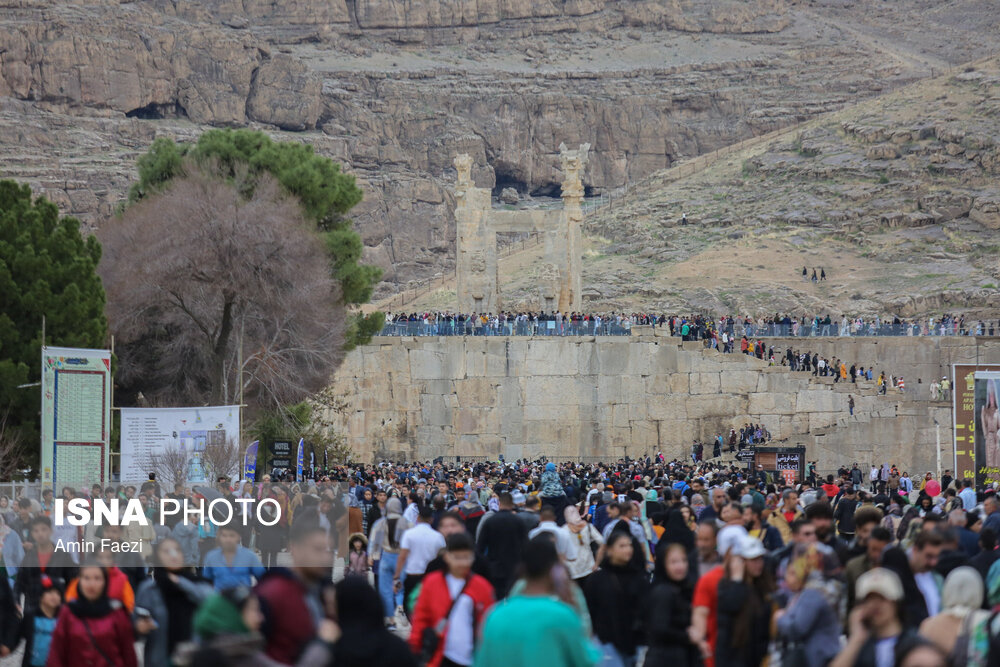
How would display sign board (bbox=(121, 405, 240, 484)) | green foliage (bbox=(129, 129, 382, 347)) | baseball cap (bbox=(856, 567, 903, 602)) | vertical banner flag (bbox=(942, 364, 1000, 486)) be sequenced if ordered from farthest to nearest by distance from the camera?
1. green foliage (bbox=(129, 129, 382, 347))
2. vertical banner flag (bbox=(942, 364, 1000, 486))
3. display sign board (bbox=(121, 405, 240, 484))
4. baseball cap (bbox=(856, 567, 903, 602))

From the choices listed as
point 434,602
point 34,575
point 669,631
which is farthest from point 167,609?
point 669,631

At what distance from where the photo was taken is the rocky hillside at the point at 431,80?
105875 millimetres

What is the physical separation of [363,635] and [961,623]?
3451 mm

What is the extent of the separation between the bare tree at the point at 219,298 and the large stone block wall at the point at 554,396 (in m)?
5.45

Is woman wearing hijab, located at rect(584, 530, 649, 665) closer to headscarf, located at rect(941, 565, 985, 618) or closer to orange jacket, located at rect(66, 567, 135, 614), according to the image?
headscarf, located at rect(941, 565, 985, 618)

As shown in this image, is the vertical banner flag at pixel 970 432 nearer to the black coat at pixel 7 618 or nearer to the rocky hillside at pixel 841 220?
the black coat at pixel 7 618

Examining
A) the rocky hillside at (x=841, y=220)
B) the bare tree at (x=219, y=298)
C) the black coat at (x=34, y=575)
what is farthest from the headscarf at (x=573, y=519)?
the rocky hillside at (x=841, y=220)

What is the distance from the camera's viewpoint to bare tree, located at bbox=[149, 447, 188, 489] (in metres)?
→ 26.2

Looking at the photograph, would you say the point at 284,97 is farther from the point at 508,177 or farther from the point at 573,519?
the point at 573,519

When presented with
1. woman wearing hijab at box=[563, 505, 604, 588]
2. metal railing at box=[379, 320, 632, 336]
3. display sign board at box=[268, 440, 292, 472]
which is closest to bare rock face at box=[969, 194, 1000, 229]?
metal railing at box=[379, 320, 632, 336]

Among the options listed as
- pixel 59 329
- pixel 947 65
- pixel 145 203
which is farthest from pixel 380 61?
pixel 59 329

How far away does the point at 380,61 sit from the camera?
127 meters

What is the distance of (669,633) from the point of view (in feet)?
36.4

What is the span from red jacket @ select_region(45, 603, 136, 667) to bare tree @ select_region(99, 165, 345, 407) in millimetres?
25500
